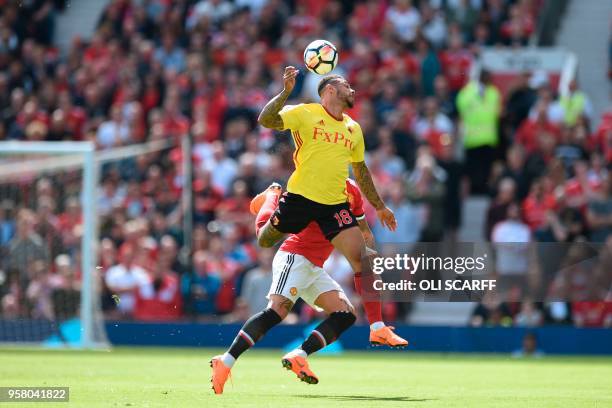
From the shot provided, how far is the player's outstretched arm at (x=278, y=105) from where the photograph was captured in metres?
11.0

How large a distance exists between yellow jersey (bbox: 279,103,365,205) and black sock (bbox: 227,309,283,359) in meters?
1.08

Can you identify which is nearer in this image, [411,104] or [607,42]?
[411,104]

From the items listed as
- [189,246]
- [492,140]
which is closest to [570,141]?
[492,140]

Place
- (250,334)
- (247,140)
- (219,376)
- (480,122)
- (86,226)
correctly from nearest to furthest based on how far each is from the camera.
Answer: (219,376) < (250,334) < (86,226) < (480,122) < (247,140)

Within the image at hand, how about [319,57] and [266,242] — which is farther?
[319,57]

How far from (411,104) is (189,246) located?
4.75m

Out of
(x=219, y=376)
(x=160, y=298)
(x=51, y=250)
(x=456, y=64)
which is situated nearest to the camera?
(x=219, y=376)

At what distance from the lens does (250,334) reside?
11.0 m

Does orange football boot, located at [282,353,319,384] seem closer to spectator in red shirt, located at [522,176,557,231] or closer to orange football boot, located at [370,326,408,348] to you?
orange football boot, located at [370,326,408,348]

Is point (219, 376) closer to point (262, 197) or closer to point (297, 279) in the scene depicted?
point (297, 279)

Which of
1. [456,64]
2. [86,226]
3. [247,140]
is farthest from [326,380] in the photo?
[456,64]

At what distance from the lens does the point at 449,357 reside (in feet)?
61.2

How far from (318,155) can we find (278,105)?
2.13 feet

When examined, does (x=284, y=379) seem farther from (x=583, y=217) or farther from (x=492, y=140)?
(x=492, y=140)
